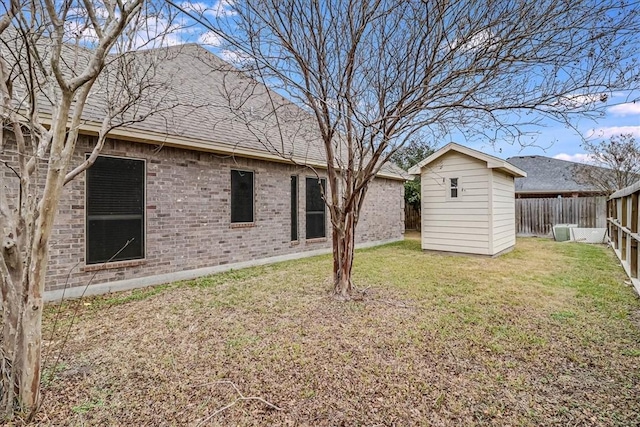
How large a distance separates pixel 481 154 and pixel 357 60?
5.67m

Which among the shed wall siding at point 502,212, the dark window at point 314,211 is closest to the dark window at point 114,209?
the dark window at point 314,211

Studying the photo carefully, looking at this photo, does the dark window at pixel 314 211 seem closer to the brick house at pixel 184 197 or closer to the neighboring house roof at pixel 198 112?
the brick house at pixel 184 197

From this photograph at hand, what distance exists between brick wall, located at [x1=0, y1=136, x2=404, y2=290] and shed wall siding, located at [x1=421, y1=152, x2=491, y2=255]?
3.88 metres

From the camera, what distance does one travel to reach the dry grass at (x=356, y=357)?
2398 millimetres

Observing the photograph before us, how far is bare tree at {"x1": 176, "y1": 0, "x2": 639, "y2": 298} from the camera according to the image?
3385 millimetres

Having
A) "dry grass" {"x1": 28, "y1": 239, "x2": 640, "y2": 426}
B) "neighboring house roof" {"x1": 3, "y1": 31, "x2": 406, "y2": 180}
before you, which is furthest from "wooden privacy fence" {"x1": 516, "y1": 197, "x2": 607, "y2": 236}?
"neighboring house roof" {"x1": 3, "y1": 31, "x2": 406, "y2": 180}

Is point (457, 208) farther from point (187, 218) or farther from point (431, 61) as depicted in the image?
point (187, 218)

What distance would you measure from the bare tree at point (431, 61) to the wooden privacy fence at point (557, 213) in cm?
1208

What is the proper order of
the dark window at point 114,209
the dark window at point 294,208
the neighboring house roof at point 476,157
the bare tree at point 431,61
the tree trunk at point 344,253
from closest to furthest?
the bare tree at point 431,61 < the tree trunk at point 344,253 < the dark window at point 114,209 < the neighboring house roof at point 476,157 < the dark window at point 294,208

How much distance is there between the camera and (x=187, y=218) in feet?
21.6

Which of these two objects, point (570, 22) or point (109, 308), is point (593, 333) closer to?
point (570, 22)

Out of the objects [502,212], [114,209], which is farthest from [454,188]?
[114,209]

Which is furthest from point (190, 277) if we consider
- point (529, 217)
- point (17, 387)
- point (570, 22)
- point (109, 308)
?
point (529, 217)

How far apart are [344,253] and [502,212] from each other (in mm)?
6978
